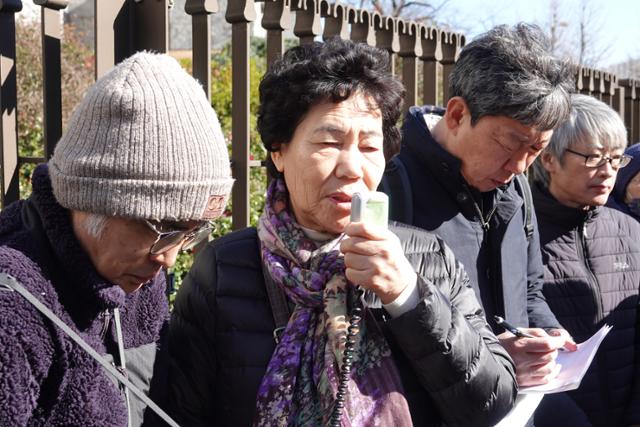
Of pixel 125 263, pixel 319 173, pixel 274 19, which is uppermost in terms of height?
pixel 274 19

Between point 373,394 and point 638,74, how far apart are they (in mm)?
31857

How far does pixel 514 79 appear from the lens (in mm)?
2896

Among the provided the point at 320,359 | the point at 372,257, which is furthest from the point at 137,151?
the point at 320,359

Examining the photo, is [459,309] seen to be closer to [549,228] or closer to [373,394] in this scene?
[373,394]

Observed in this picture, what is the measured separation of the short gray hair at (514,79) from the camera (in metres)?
2.88

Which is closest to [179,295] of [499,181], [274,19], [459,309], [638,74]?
[459,309]

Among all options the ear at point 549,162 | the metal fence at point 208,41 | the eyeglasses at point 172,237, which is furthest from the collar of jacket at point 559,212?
the eyeglasses at point 172,237

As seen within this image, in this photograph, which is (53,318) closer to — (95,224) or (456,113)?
(95,224)

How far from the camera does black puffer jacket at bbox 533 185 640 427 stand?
3668 mm

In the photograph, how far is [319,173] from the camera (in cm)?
231

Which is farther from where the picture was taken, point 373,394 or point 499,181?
point 499,181

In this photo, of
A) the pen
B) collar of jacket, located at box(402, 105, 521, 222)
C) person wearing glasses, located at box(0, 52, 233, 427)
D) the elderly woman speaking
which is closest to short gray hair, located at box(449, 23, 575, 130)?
collar of jacket, located at box(402, 105, 521, 222)

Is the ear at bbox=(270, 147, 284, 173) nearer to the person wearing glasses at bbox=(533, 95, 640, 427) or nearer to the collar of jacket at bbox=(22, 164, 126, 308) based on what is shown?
the collar of jacket at bbox=(22, 164, 126, 308)

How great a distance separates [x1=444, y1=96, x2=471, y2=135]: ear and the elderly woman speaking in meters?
0.58
